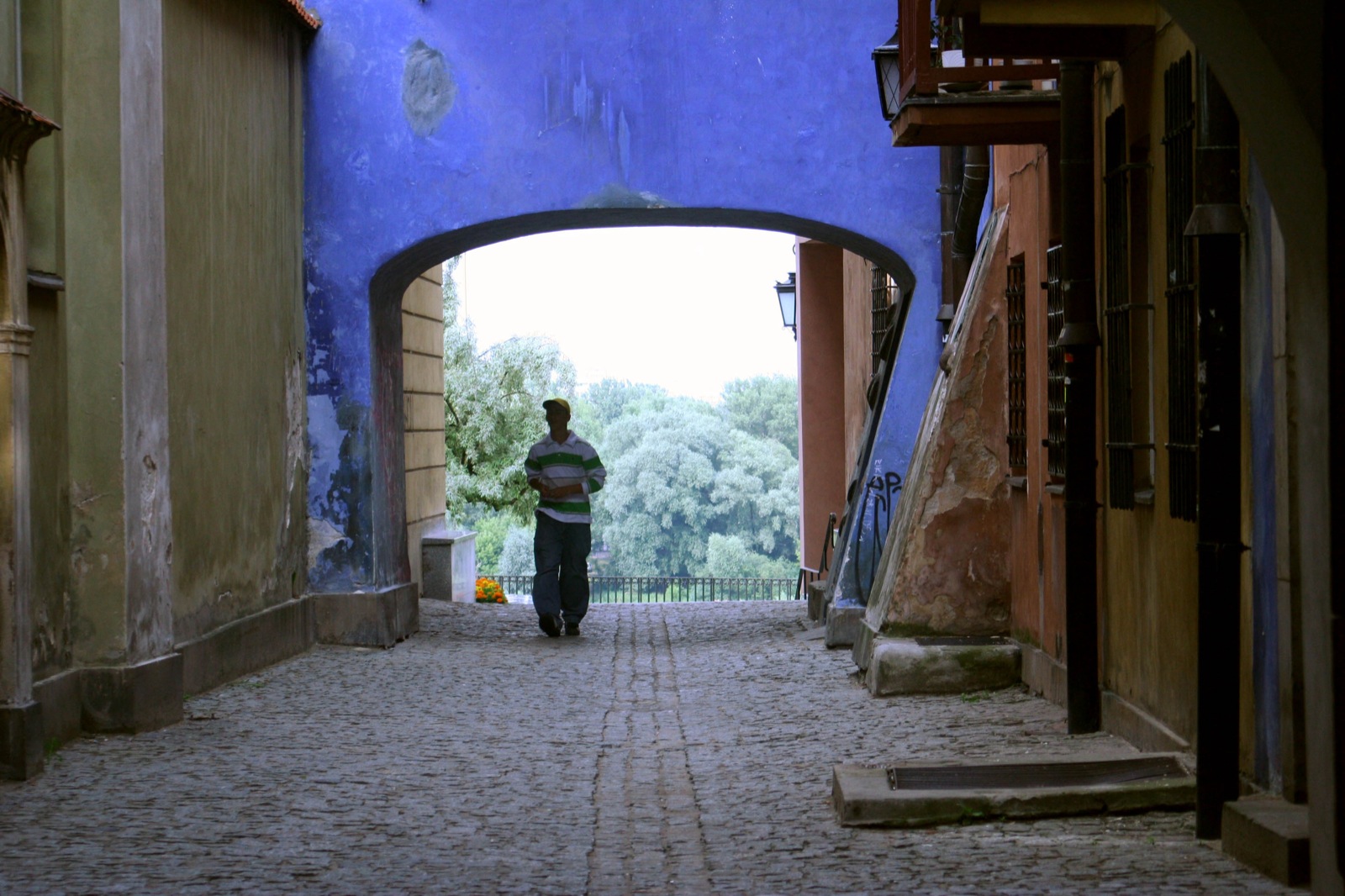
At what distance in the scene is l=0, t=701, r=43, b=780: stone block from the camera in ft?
24.1

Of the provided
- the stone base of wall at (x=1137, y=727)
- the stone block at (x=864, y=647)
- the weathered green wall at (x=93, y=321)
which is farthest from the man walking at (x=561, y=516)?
the stone base of wall at (x=1137, y=727)

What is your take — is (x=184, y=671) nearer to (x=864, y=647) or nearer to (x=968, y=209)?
(x=864, y=647)

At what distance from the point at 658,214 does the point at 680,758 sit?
269 inches

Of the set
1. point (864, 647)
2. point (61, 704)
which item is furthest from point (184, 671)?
point (864, 647)

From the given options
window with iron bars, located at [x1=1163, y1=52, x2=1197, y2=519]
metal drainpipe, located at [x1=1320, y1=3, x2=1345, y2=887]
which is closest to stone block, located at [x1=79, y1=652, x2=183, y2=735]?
window with iron bars, located at [x1=1163, y1=52, x2=1197, y2=519]

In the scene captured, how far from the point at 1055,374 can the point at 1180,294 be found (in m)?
2.70

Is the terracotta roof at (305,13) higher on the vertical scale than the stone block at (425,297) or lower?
higher

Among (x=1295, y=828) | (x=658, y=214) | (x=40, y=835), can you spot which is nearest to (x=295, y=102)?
(x=658, y=214)

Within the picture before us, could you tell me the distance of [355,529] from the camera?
44.6ft

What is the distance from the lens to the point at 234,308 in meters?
11.5

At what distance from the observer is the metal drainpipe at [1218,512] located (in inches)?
221

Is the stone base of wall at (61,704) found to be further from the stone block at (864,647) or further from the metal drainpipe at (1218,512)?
the metal drainpipe at (1218,512)

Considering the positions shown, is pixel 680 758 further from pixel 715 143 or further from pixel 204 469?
pixel 715 143

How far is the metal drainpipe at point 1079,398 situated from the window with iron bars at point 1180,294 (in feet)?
2.57
